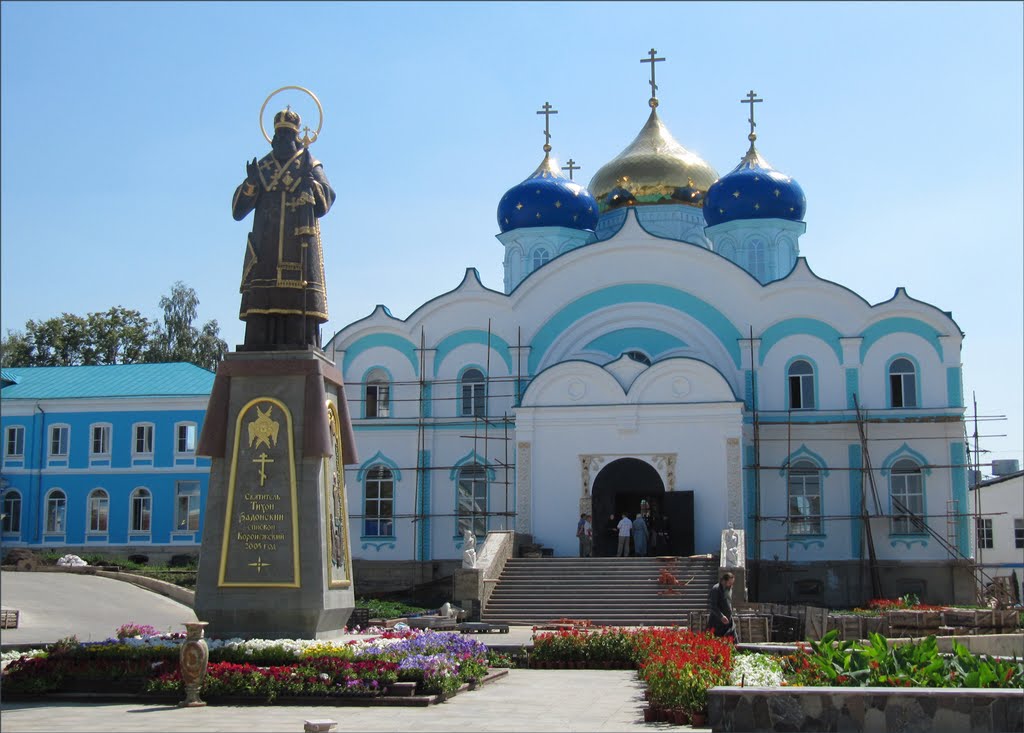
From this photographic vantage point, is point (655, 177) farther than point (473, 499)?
Yes

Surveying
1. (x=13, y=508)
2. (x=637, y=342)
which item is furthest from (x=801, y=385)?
(x=13, y=508)

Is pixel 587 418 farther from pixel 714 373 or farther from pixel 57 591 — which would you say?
pixel 57 591

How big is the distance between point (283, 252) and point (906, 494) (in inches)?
723

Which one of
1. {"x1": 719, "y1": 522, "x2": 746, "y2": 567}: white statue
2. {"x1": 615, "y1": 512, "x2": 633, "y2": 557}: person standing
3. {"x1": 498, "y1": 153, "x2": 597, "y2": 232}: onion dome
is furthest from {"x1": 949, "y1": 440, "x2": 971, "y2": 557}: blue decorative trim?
{"x1": 498, "y1": 153, "x2": 597, "y2": 232}: onion dome

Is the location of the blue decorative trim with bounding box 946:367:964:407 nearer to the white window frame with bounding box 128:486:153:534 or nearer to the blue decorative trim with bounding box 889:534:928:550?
the blue decorative trim with bounding box 889:534:928:550

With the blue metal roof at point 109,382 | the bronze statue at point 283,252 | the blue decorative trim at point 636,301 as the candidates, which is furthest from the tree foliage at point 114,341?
the bronze statue at point 283,252

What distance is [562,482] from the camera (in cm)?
2828

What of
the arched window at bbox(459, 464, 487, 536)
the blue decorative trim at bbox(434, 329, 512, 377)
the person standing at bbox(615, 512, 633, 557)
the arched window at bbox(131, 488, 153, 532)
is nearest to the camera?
the person standing at bbox(615, 512, 633, 557)

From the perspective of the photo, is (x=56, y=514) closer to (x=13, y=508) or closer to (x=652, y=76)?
(x=13, y=508)

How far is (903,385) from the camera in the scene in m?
29.4

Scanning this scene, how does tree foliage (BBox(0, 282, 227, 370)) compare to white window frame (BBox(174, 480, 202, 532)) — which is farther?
tree foliage (BBox(0, 282, 227, 370))

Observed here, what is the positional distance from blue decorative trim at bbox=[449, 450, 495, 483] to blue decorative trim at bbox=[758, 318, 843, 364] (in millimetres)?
6696

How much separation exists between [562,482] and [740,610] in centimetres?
747

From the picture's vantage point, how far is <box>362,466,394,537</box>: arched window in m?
31.0
